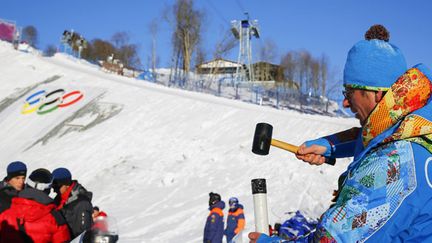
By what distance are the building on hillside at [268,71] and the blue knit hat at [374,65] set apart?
4561 centimetres

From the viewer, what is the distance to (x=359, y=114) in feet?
5.64

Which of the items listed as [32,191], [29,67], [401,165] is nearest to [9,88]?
[29,67]

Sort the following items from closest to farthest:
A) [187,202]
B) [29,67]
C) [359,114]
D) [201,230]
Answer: [359,114] → [201,230] → [187,202] → [29,67]

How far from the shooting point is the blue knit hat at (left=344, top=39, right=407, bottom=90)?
163 cm

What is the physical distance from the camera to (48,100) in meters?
22.2

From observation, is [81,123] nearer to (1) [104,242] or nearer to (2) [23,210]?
(2) [23,210]

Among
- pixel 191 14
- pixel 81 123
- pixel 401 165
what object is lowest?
pixel 81 123

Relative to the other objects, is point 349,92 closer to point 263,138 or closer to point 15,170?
point 263,138

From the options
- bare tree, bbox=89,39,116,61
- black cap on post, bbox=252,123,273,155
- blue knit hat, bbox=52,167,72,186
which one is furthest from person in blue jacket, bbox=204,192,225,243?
bare tree, bbox=89,39,116,61

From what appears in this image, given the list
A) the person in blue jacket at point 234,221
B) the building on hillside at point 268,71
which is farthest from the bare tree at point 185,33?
the person in blue jacket at point 234,221

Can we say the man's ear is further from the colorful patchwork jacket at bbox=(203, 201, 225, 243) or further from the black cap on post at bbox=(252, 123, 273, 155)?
the colorful patchwork jacket at bbox=(203, 201, 225, 243)

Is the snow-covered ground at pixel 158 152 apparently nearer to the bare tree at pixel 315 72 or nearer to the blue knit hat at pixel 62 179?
the blue knit hat at pixel 62 179

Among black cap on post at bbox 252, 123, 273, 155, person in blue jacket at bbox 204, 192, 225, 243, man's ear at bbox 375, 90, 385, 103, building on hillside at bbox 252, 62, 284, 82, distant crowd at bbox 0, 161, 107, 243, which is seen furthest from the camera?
building on hillside at bbox 252, 62, 284, 82

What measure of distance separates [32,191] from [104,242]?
1629mm
